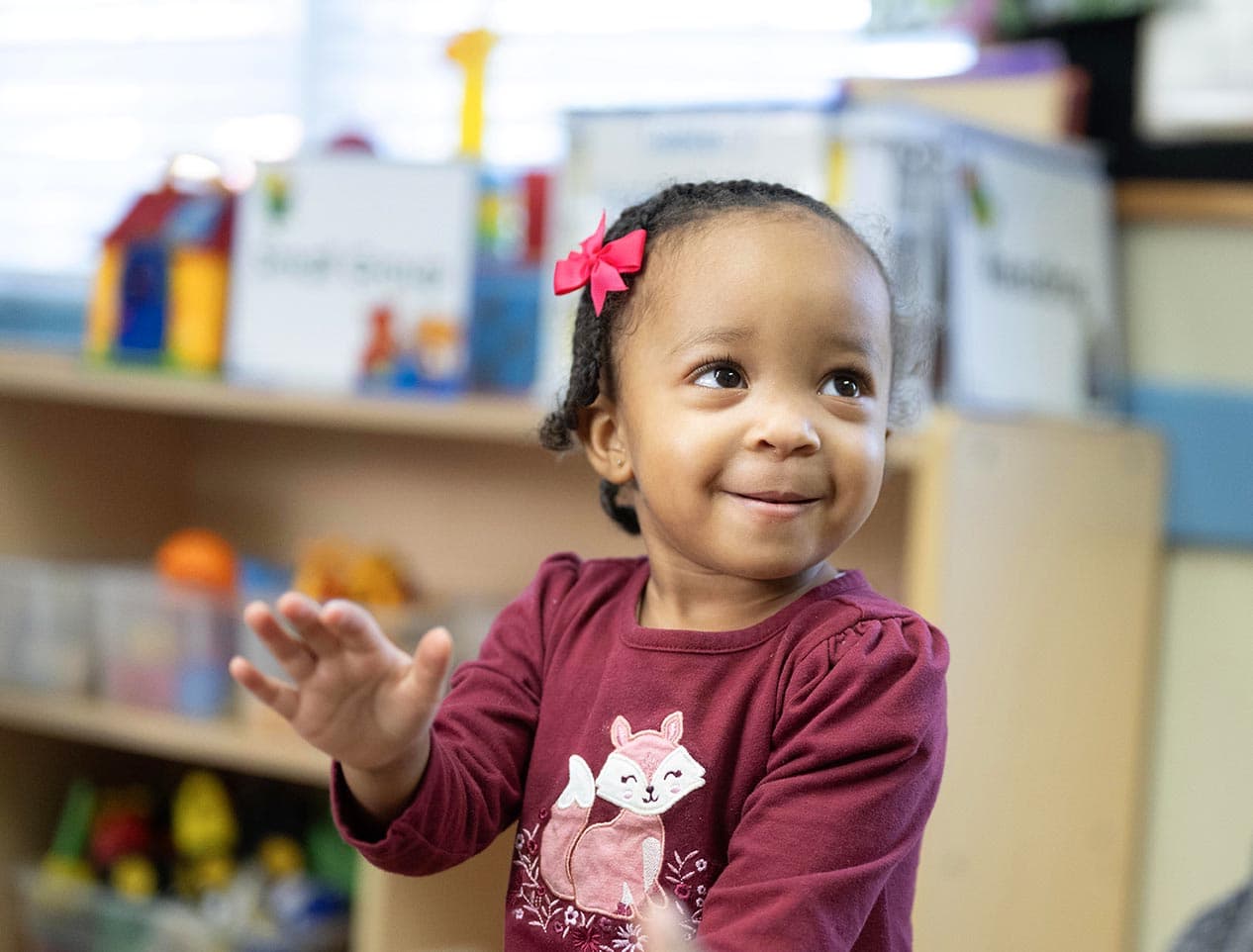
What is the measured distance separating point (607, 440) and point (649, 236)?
12 cm

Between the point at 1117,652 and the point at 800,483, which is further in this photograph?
the point at 1117,652

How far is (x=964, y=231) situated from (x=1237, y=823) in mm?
769

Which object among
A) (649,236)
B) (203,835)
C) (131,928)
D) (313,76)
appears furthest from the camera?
(313,76)

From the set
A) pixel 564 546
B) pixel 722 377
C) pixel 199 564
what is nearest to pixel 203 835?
pixel 199 564

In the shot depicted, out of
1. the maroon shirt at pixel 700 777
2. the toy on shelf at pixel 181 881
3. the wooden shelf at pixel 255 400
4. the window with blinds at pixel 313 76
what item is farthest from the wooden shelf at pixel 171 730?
the maroon shirt at pixel 700 777

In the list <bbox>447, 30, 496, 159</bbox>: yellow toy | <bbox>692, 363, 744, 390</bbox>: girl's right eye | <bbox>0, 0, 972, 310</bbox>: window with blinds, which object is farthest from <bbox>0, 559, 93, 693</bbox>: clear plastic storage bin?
<bbox>692, 363, 744, 390</bbox>: girl's right eye

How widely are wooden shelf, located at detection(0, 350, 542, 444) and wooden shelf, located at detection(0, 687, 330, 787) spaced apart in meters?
0.34

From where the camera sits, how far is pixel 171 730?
65.7 inches

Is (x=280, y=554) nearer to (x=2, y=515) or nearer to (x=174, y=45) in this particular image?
(x=2, y=515)

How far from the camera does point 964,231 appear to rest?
154 cm

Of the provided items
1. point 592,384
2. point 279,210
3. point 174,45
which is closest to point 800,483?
point 592,384

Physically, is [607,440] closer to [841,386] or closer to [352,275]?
[841,386]

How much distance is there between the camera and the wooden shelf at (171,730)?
5.22 ft

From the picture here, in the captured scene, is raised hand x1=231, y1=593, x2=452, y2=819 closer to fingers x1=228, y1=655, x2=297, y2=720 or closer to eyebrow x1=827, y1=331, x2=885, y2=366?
fingers x1=228, y1=655, x2=297, y2=720
